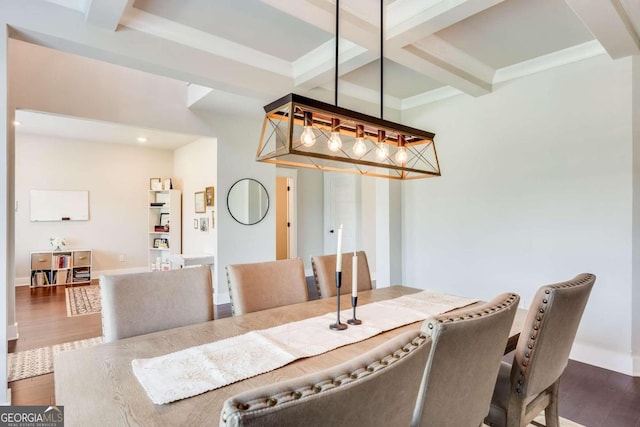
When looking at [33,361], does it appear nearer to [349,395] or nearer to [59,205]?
[349,395]

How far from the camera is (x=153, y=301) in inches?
67.9

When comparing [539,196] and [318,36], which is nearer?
[318,36]

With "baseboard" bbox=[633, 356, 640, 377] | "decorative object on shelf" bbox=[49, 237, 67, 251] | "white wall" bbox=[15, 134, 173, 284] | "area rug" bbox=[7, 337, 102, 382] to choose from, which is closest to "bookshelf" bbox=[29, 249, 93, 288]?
"decorative object on shelf" bbox=[49, 237, 67, 251]

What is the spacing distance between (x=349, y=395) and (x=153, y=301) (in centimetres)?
139

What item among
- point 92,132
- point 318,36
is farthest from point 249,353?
point 92,132

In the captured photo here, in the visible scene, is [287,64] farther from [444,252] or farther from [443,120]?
[444,252]

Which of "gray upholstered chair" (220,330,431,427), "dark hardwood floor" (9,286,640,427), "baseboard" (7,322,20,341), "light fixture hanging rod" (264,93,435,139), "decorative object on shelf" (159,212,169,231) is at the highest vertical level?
"light fixture hanging rod" (264,93,435,139)

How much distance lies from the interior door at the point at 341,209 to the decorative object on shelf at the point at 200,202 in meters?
2.44

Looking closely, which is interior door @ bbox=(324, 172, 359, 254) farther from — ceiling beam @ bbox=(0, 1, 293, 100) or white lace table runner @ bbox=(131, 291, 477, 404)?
white lace table runner @ bbox=(131, 291, 477, 404)

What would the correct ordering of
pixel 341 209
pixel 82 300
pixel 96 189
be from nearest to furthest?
pixel 82 300 → pixel 96 189 → pixel 341 209

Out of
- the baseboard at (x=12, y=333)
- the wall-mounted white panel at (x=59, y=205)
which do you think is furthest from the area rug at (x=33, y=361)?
the wall-mounted white panel at (x=59, y=205)

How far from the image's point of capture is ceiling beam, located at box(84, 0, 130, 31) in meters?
2.13

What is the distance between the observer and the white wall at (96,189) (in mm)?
6059

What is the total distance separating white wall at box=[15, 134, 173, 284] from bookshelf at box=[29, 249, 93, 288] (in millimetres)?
239
